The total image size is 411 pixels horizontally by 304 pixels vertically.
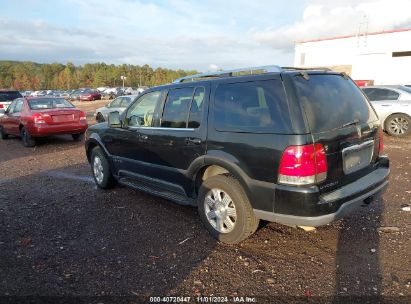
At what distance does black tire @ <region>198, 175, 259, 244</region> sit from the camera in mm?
3732

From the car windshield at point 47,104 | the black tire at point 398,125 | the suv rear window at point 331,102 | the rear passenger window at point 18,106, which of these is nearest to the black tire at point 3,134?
the rear passenger window at point 18,106

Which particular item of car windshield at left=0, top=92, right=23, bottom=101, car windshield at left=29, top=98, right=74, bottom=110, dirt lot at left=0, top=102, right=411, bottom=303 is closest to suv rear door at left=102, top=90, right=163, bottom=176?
dirt lot at left=0, top=102, right=411, bottom=303

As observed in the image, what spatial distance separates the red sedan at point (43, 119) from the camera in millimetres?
10500

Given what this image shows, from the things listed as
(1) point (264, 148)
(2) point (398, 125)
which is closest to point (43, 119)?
(1) point (264, 148)

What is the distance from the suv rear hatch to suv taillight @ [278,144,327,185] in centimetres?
6

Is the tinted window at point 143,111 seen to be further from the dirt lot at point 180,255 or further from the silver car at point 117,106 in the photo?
the silver car at point 117,106

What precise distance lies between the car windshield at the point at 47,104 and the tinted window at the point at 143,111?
680 cm

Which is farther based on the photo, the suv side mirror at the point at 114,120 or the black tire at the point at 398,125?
the black tire at the point at 398,125

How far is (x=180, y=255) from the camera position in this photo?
12.5 ft

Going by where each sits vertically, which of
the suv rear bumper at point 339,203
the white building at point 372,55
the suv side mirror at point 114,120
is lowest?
the suv rear bumper at point 339,203

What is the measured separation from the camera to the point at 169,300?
120 inches

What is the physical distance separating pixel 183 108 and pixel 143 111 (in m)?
0.91

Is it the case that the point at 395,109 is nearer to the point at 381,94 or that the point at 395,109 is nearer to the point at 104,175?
the point at 381,94

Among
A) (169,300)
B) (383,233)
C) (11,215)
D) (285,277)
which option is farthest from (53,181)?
(383,233)
